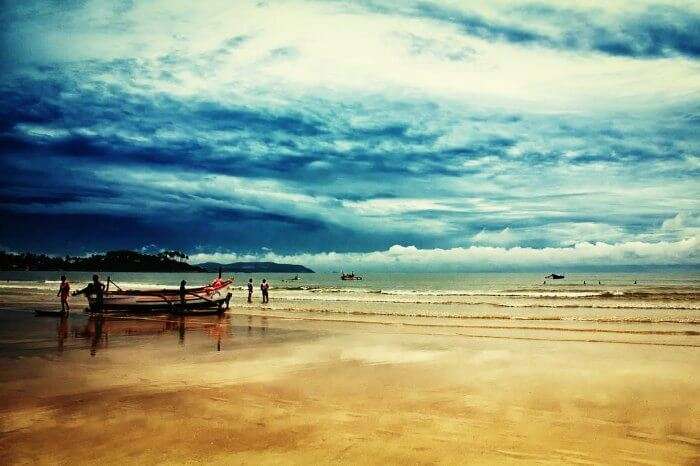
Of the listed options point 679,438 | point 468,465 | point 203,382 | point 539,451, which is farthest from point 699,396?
point 203,382

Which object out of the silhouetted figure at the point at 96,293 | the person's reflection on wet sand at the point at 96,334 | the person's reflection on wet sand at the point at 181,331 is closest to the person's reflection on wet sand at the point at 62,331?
the person's reflection on wet sand at the point at 96,334

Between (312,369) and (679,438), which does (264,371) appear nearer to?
(312,369)

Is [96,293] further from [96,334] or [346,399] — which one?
[346,399]

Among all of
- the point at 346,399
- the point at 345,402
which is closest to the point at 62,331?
the point at 346,399

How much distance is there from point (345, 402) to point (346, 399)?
25cm

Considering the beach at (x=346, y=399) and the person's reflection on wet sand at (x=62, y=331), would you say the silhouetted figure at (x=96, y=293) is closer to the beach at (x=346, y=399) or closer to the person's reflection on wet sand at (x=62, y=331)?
the person's reflection on wet sand at (x=62, y=331)

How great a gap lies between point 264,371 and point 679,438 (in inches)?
365

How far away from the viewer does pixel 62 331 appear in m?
22.9

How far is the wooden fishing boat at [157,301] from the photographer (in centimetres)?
3278

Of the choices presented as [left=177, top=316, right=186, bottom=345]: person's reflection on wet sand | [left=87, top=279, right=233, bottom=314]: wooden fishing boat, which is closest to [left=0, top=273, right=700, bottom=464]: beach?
[left=177, top=316, right=186, bottom=345]: person's reflection on wet sand

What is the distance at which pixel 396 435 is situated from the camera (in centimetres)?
848

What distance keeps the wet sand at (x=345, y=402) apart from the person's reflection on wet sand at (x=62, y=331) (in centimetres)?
36

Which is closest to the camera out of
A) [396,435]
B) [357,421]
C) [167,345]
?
[396,435]

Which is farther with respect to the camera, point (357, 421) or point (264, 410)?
point (264, 410)
